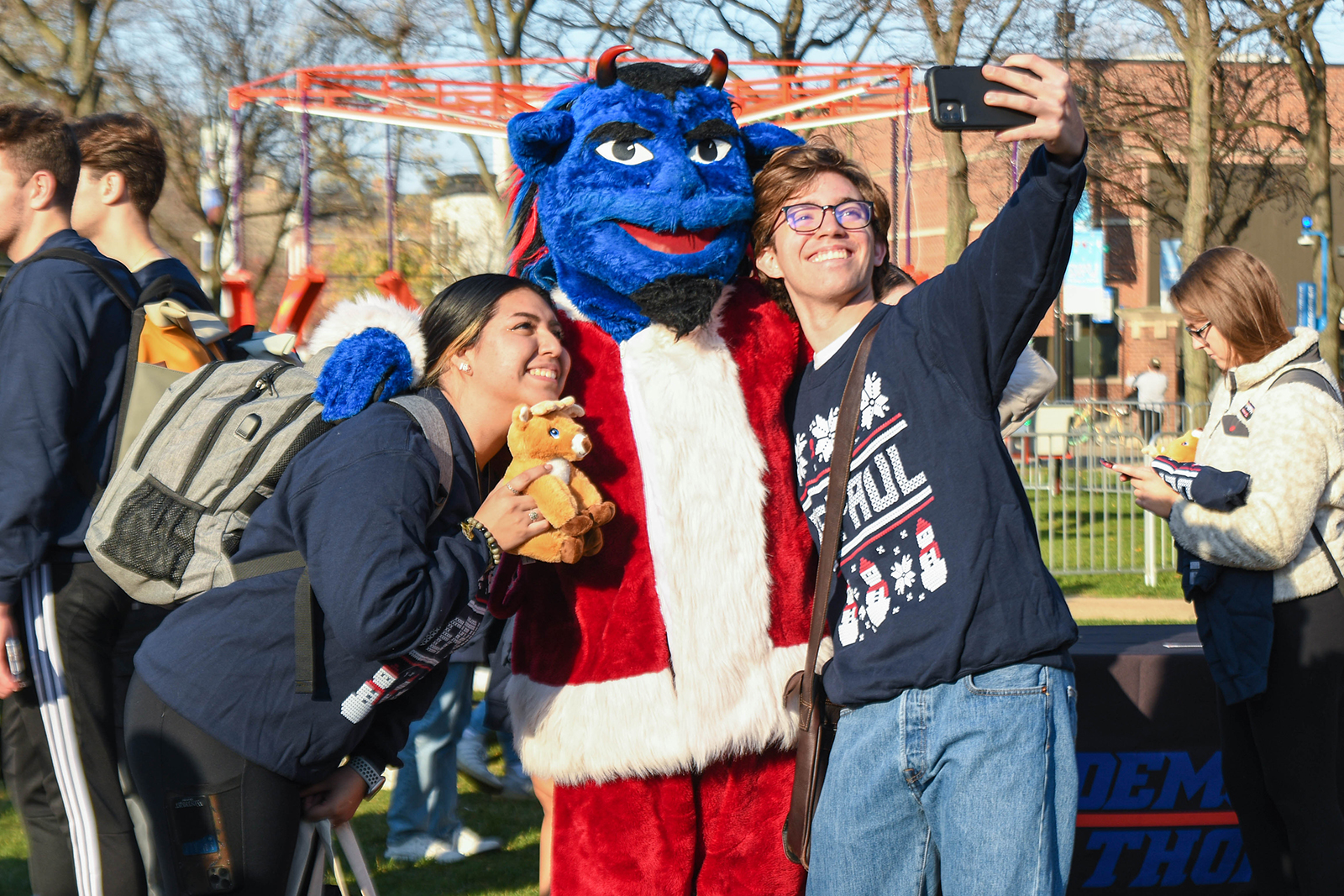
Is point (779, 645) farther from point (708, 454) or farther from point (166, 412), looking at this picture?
point (166, 412)

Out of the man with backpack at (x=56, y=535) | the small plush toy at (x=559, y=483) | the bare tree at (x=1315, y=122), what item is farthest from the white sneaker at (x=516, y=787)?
the bare tree at (x=1315, y=122)

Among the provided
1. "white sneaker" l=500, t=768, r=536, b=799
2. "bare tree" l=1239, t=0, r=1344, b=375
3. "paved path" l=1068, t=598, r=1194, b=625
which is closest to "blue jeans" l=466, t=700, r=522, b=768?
"white sneaker" l=500, t=768, r=536, b=799

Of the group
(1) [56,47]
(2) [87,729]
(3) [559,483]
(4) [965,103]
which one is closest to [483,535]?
(3) [559,483]

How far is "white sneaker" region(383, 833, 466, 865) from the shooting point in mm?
4520

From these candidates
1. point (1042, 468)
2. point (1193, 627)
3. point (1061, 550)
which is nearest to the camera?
point (1193, 627)

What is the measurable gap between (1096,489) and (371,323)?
30.8 feet

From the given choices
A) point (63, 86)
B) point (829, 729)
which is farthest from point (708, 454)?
point (63, 86)

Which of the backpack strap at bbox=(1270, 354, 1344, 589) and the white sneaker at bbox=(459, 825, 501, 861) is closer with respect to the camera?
the backpack strap at bbox=(1270, 354, 1344, 589)

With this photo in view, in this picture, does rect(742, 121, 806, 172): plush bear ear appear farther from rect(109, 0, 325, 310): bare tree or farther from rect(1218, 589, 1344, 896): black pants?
rect(109, 0, 325, 310): bare tree

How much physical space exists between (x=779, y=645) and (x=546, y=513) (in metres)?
0.65

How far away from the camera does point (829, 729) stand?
7.98 ft

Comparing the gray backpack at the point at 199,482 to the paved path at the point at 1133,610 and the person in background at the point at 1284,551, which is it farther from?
the paved path at the point at 1133,610

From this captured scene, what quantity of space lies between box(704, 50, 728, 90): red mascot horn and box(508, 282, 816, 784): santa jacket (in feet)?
2.14

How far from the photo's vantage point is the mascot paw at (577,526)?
8.02 feet
